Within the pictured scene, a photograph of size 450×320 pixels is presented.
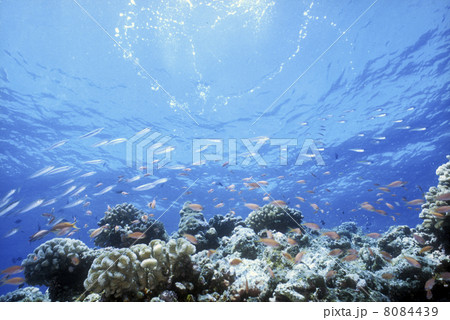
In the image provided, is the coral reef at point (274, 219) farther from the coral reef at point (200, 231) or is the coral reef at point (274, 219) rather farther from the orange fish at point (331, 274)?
the orange fish at point (331, 274)

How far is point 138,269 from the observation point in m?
3.78

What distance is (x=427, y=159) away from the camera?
2839 cm

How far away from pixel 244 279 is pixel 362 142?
1006 inches

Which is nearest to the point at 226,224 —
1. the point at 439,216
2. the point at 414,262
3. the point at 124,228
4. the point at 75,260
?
the point at 124,228

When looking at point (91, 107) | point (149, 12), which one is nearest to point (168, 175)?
point (91, 107)

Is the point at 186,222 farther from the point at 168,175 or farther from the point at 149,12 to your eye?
the point at 168,175

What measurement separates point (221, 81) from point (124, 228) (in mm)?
12765

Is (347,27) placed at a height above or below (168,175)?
above

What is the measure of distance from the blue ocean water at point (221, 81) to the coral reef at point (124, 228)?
92cm

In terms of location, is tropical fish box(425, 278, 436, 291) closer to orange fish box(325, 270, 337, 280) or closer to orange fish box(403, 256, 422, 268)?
orange fish box(403, 256, 422, 268)

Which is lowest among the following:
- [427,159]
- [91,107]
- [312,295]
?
[312,295]

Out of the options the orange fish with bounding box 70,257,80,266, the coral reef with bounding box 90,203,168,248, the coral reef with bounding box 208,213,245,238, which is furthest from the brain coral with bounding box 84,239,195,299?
the coral reef with bounding box 208,213,245,238

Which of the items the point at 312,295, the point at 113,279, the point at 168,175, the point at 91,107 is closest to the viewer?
the point at 113,279

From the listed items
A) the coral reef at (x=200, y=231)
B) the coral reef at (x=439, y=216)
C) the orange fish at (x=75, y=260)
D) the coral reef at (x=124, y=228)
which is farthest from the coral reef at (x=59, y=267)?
the coral reef at (x=439, y=216)
